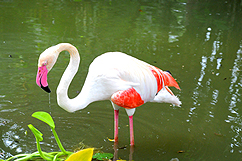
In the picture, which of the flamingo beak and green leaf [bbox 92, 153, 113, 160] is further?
green leaf [bbox 92, 153, 113, 160]

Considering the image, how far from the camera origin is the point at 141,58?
684 centimetres

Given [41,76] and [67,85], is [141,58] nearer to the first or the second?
[67,85]

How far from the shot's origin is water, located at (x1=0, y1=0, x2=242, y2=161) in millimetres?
→ 4047

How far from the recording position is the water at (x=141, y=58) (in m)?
4.05

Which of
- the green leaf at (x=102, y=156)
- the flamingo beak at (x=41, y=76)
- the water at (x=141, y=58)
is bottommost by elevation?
the green leaf at (x=102, y=156)

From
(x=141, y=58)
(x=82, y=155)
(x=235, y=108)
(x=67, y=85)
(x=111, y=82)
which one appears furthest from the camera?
(x=141, y=58)

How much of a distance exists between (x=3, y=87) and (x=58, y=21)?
4488 millimetres

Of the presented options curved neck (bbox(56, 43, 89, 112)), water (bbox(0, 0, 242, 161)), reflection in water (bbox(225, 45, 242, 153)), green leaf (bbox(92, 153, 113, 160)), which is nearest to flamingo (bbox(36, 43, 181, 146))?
curved neck (bbox(56, 43, 89, 112))

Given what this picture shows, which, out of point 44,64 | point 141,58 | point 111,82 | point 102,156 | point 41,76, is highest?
point 44,64

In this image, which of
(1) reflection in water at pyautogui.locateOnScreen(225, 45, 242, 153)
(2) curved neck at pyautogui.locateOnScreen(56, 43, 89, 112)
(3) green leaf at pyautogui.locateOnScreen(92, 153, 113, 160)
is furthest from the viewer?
(1) reflection in water at pyautogui.locateOnScreen(225, 45, 242, 153)

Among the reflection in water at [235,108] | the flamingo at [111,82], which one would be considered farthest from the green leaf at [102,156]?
the reflection in water at [235,108]

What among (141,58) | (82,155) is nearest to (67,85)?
(82,155)

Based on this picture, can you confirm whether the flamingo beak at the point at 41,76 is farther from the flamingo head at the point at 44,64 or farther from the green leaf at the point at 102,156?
the green leaf at the point at 102,156

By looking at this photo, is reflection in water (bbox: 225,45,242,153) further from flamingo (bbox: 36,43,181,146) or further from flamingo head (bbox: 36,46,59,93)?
flamingo head (bbox: 36,46,59,93)
